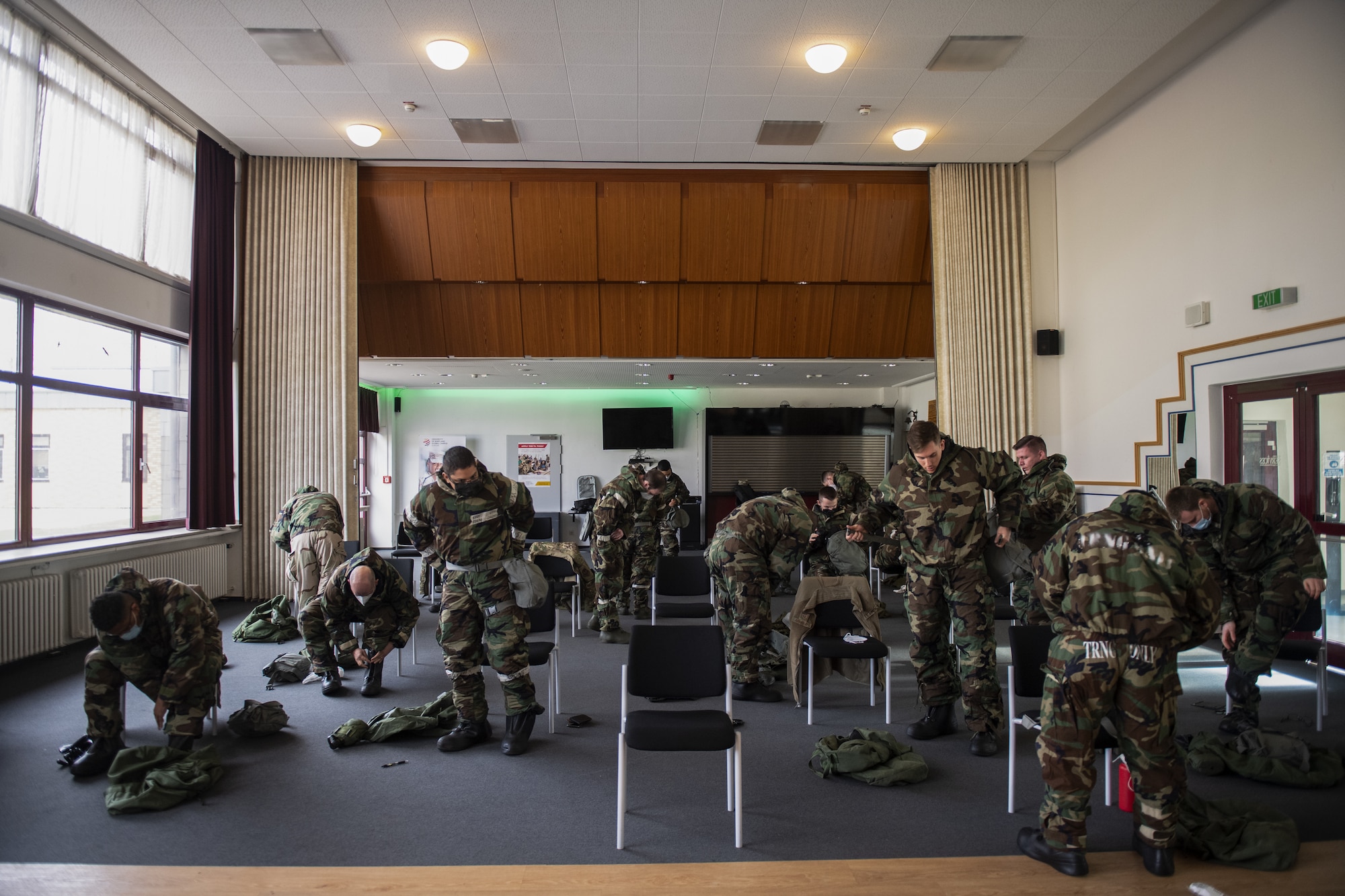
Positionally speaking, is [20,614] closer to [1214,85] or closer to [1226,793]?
[1226,793]

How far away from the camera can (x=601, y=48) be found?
6.08m

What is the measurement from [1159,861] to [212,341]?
29.2 ft

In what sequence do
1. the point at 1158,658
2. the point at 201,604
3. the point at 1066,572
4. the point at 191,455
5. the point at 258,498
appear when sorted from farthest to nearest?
the point at 258,498
the point at 191,455
the point at 201,604
the point at 1066,572
the point at 1158,658

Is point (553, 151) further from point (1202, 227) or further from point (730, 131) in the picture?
point (1202, 227)

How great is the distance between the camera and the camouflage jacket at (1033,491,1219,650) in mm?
2768

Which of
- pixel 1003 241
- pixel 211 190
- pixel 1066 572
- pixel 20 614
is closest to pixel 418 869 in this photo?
pixel 1066 572

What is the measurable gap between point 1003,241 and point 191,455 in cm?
911

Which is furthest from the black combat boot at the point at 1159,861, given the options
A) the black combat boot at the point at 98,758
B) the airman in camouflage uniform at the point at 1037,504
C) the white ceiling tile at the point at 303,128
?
the white ceiling tile at the point at 303,128

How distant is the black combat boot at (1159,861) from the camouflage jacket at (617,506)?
5068mm

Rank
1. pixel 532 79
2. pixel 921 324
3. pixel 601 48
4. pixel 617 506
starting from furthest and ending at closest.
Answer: pixel 921 324 → pixel 617 506 → pixel 532 79 → pixel 601 48

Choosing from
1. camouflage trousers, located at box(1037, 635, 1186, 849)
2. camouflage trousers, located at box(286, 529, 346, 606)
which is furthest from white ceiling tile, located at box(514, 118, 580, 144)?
camouflage trousers, located at box(1037, 635, 1186, 849)

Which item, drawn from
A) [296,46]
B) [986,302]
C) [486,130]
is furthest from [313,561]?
[986,302]

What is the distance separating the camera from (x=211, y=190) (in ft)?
26.2

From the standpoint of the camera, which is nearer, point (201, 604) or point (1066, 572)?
point (1066, 572)
